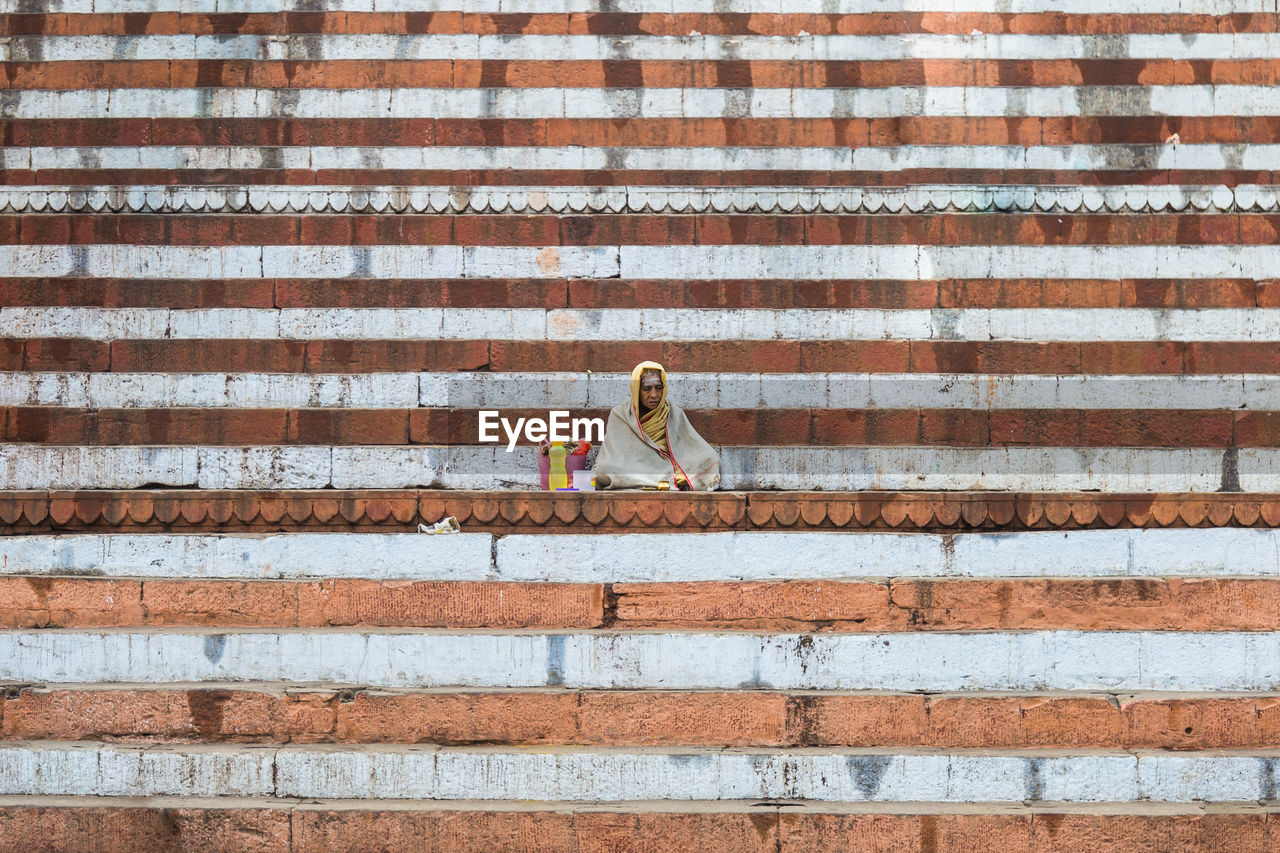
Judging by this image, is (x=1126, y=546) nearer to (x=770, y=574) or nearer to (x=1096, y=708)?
(x=1096, y=708)

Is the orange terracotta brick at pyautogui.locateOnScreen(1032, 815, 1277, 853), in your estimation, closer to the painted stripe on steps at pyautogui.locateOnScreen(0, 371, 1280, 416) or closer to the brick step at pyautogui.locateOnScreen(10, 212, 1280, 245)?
the painted stripe on steps at pyautogui.locateOnScreen(0, 371, 1280, 416)

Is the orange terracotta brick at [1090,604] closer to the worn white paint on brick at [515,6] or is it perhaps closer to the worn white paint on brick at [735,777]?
the worn white paint on brick at [735,777]

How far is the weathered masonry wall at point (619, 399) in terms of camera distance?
6.57 m

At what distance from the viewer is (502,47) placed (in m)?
11.8

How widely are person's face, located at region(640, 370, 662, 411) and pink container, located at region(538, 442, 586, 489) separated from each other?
69cm

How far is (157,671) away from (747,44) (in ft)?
25.8

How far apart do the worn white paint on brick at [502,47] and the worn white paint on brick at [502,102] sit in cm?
35

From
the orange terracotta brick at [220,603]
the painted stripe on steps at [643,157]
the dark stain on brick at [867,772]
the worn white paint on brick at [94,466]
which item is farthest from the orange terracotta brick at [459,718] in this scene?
the painted stripe on steps at [643,157]

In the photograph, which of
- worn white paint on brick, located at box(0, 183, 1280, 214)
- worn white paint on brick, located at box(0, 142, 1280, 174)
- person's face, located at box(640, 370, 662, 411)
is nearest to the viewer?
person's face, located at box(640, 370, 662, 411)

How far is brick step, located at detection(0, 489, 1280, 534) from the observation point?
7.63 meters

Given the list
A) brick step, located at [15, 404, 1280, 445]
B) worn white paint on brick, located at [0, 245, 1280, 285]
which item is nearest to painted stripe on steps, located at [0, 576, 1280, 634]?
brick step, located at [15, 404, 1280, 445]

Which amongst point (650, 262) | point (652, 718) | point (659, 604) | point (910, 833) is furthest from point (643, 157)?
point (910, 833)

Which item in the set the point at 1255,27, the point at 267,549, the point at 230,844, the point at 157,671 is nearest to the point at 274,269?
the point at 267,549

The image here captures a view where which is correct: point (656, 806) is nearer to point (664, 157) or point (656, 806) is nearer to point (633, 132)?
point (664, 157)
